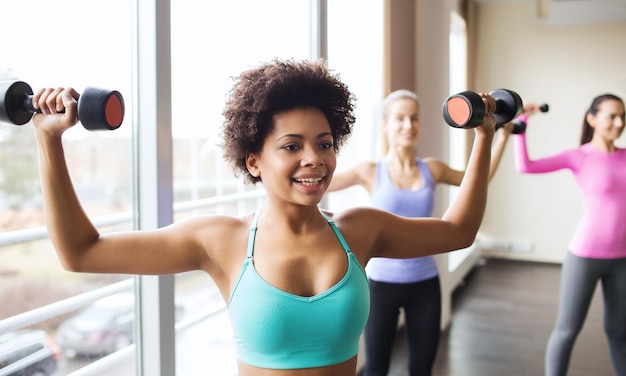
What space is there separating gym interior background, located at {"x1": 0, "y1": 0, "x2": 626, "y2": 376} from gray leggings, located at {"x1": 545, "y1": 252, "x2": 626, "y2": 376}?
1.16 metres

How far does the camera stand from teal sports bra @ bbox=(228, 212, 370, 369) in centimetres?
95

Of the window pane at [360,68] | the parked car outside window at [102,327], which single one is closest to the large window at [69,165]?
the parked car outside window at [102,327]

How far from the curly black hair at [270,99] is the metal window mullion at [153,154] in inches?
15.0

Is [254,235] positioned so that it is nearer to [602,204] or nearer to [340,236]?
[340,236]

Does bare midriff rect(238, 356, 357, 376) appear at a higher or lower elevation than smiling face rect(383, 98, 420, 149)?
lower

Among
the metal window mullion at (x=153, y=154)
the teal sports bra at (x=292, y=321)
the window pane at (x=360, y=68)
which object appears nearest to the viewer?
the teal sports bra at (x=292, y=321)

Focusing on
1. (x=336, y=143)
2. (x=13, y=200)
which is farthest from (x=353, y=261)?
(x=13, y=200)

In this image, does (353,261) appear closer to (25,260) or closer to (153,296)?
(153,296)

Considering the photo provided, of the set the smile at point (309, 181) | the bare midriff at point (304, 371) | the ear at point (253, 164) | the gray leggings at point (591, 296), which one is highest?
the ear at point (253, 164)

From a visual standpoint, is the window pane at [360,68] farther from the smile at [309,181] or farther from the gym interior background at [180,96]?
the smile at [309,181]

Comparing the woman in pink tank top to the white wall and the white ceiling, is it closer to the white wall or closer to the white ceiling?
the white ceiling

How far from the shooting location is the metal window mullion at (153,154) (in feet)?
4.58

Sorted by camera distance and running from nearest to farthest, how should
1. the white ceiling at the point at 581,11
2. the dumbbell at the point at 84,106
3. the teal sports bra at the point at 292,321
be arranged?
the dumbbell at the point at 84,106 < the teal sports bra at the point at 292,321 < the white ceiling at the point at 581,11

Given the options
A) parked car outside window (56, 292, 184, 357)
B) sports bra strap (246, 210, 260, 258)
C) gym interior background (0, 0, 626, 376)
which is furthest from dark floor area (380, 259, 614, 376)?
sports bra strap (246, 210, 260, 258)
